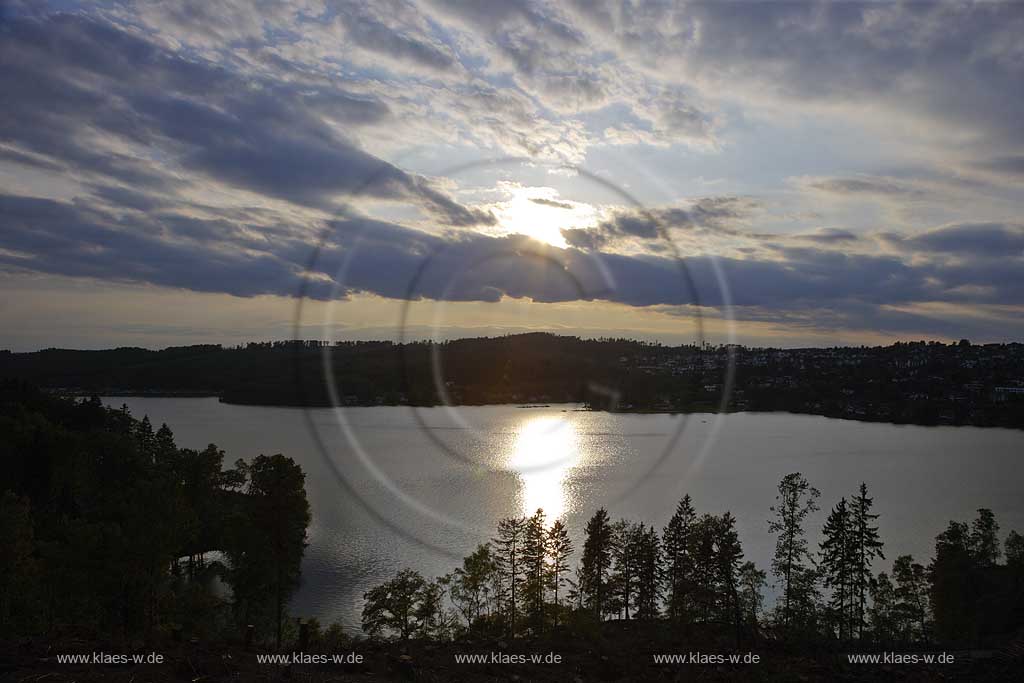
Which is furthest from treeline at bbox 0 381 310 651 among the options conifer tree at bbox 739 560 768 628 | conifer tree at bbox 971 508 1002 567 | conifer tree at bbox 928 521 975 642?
conifer tree at bbox 971 508 1002 567

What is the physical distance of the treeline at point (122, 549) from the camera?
40.8 feet

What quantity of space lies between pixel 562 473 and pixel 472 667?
37.3 metres

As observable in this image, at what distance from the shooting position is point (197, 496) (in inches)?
947

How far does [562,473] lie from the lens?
142 feet

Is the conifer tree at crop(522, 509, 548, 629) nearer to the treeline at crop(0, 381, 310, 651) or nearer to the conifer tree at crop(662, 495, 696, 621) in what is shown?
the conifer tree at crop(662, 495, 696, 621)

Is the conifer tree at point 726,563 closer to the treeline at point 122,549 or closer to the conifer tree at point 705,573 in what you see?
the conifer tree at point 705,573

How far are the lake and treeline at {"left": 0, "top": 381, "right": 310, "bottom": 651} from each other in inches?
194

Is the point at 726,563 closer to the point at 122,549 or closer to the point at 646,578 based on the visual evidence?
the point at 646,578

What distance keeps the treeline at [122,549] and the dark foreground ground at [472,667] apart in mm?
1601

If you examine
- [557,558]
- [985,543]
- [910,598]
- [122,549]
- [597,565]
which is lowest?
[910,598]

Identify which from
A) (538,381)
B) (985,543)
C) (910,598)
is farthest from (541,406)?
(910,598)

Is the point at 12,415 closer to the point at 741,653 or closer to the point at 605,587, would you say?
the point at 605,587

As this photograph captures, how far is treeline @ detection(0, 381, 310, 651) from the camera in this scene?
1243cm

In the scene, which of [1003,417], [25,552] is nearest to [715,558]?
[25,552]
